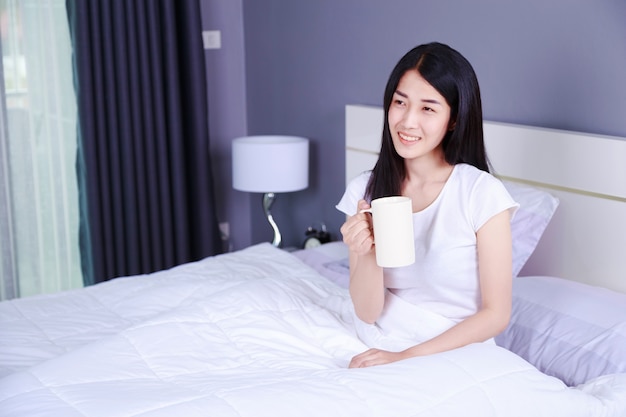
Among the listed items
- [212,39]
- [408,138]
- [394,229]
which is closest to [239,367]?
[394,229]

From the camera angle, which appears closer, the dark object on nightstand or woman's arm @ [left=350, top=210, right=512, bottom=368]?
woman's arm @ [left=350, top=210, right=512, bottom=368]

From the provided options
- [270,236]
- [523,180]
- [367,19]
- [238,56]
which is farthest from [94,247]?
[523,180]

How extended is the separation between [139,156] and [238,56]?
83 cm

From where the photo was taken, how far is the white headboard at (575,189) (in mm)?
2166

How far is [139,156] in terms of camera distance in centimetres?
367

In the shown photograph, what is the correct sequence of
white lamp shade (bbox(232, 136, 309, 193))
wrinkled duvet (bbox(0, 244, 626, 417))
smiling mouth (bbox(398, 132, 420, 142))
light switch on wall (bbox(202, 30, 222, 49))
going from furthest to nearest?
1. light switch on wall (bbox(202, 30, 222, 49))
2. white lamp shade (bbox(232, 136, 309, 193))
3. smiling mouth (bbox(398, 132, 420, 142))
4. wrinkled duvet (bbox(0, 244, 626, 417))

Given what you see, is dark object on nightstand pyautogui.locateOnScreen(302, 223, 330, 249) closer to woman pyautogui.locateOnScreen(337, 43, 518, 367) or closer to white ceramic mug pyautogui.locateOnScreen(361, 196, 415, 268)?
woman pyautogui.locateOnScreen(337, 43, 518, 367)

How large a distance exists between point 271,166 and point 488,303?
1824mm

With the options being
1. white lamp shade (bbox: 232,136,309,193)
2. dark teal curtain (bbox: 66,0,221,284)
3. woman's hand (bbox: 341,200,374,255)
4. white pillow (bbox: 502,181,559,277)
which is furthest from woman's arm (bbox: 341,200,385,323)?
dark teal curtain (bbox: 66,0,221,284)

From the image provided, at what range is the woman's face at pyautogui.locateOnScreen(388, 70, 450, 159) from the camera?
1.77m

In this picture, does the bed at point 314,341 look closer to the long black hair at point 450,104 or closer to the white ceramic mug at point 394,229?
the white ceramic mug at point 394,229

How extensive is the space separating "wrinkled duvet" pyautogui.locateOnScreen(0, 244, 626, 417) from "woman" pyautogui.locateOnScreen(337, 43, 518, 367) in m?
0.13

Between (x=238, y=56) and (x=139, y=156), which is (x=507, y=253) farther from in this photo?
(x=238, y=56)

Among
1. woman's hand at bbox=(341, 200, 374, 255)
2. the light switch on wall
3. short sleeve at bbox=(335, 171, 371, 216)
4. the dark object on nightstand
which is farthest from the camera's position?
the light switch on wall
